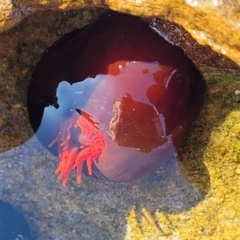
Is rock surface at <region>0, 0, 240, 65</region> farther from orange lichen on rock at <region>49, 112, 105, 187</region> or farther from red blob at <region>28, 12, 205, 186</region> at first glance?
orange lichen on rock at <region>49, 112, 105, 187</region>

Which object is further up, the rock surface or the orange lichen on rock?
the rock surface

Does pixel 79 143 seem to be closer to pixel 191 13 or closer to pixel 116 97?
pixel 116 97

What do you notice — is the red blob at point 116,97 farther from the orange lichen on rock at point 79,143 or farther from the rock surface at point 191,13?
the rock surface at point 191,13

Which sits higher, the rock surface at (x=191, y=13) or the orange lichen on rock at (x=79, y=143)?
the rock surface at (x=191, y=13)

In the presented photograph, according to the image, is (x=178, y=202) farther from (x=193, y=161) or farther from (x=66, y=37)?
(x=66, y=37)

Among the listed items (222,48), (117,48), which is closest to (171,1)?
(222,48)

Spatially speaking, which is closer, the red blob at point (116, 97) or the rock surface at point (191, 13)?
the rock surface at point (191, 13)

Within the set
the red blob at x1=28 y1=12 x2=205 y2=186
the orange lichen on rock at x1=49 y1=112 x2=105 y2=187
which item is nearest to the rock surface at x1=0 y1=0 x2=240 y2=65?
the red blob at x1=28 y1=12 x2=205 y2=186

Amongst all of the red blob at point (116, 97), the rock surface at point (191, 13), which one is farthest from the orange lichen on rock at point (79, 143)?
the rock surface at point (191, 13)
